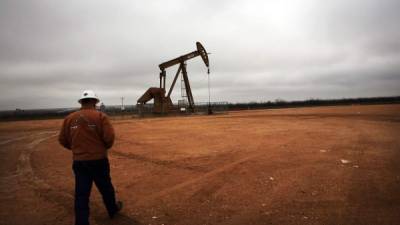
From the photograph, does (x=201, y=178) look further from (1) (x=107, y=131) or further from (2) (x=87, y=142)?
(2) (x=87, y=142)

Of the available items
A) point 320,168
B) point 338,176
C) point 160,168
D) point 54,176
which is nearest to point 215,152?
point 160,168

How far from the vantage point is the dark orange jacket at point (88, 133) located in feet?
12.5

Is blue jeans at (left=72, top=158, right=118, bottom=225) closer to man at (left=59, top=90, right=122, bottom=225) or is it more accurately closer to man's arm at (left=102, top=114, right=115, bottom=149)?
man at (left=59, top=90, right=122, bottom=225)

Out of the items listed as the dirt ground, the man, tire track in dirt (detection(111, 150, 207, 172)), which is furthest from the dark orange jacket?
tire track in dirt (detection(111, 150, 207, 172))

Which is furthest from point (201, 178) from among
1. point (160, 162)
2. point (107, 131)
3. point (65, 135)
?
point (65, 135)

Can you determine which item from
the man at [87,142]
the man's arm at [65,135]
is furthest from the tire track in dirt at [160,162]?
the man's arm at [65,135]

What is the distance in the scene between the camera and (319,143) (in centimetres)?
991

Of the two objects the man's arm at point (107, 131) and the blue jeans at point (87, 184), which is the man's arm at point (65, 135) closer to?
the blue jeans at point (87, 184)

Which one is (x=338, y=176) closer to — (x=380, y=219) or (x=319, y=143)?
(x=380, y=219)

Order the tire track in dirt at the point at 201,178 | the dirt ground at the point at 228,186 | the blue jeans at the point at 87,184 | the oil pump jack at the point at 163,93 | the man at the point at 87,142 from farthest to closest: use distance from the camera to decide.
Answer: the oil pump jack at the point at 163,93
the tire track in dirt at the point at 201,178
the dirt ground at the point at 228,186
the man at the point at 87,142
the blue jeans at the point at 87,184

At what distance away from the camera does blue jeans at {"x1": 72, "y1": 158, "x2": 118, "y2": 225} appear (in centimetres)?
363

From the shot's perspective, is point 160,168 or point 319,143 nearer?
point 160,168

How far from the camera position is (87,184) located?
148 inches

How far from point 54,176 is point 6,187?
0.97 meters
